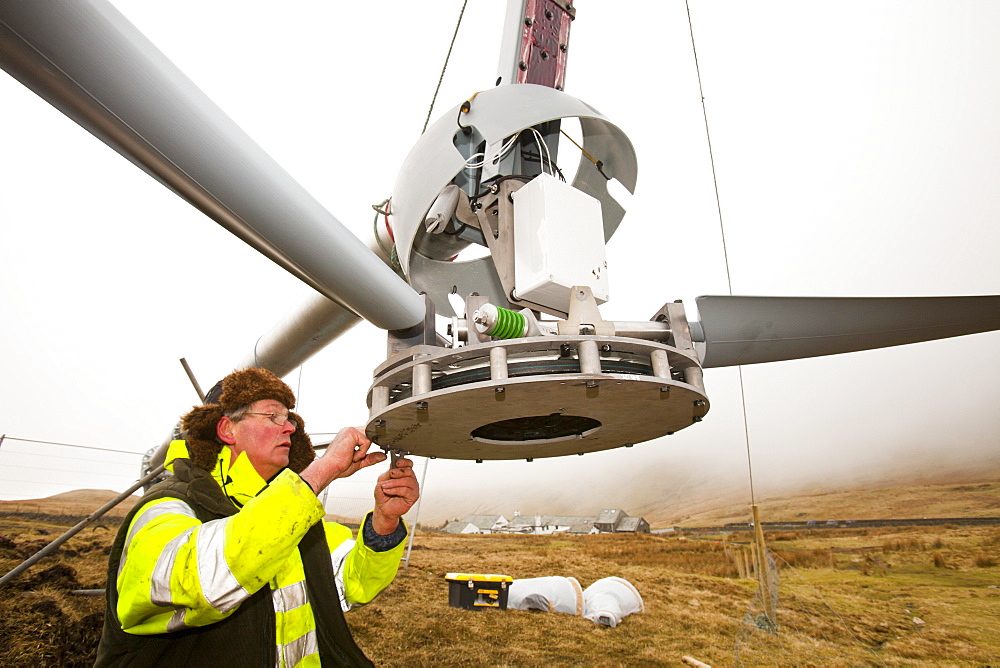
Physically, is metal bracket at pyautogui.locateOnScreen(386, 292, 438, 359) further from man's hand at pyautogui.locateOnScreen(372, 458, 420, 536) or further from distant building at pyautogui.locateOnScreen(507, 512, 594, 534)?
distant building at pyautogui.locateOnScreen(507, 512, 594, 534)

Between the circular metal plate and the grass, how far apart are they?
3144 mm

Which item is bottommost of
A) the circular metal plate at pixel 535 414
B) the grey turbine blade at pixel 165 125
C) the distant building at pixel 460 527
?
the distant building at pixel 460 527

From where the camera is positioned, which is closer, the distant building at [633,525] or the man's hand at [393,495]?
the man's hand at [393,495]

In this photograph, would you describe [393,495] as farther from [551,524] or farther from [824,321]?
[551,524]

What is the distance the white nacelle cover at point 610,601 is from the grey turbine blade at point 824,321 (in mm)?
3730

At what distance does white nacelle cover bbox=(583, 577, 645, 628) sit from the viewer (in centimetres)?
473

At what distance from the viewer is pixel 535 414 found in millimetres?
1493

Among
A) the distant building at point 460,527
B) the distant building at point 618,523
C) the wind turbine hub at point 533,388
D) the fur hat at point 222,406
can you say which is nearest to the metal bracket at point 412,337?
the wind turbine hub at point 533,388

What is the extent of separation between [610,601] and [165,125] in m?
5.22

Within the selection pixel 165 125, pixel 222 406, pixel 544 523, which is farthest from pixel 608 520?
pixel 165 125

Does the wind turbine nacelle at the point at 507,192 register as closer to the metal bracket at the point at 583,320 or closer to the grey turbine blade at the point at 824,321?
the metal bracket at the point at 583,320

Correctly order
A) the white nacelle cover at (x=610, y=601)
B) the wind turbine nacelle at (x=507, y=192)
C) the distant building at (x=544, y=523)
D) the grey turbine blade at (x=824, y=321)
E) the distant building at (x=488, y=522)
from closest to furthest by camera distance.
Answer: the wind turbine nacelle at (x=507, y=192)
the grey turbine blade at (x=824, y=321)
the white nacelle cover at (x=610, y=601)
the distant building at (x=544, y=523)
the distant building at (x=488, y=522)

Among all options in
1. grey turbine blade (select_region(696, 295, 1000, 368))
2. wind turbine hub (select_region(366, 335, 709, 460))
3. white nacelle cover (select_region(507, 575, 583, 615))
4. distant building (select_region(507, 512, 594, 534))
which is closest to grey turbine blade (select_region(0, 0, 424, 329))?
wind turbine hub (select_region(366, 335, 709, 460))

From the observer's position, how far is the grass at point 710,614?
161 inches
